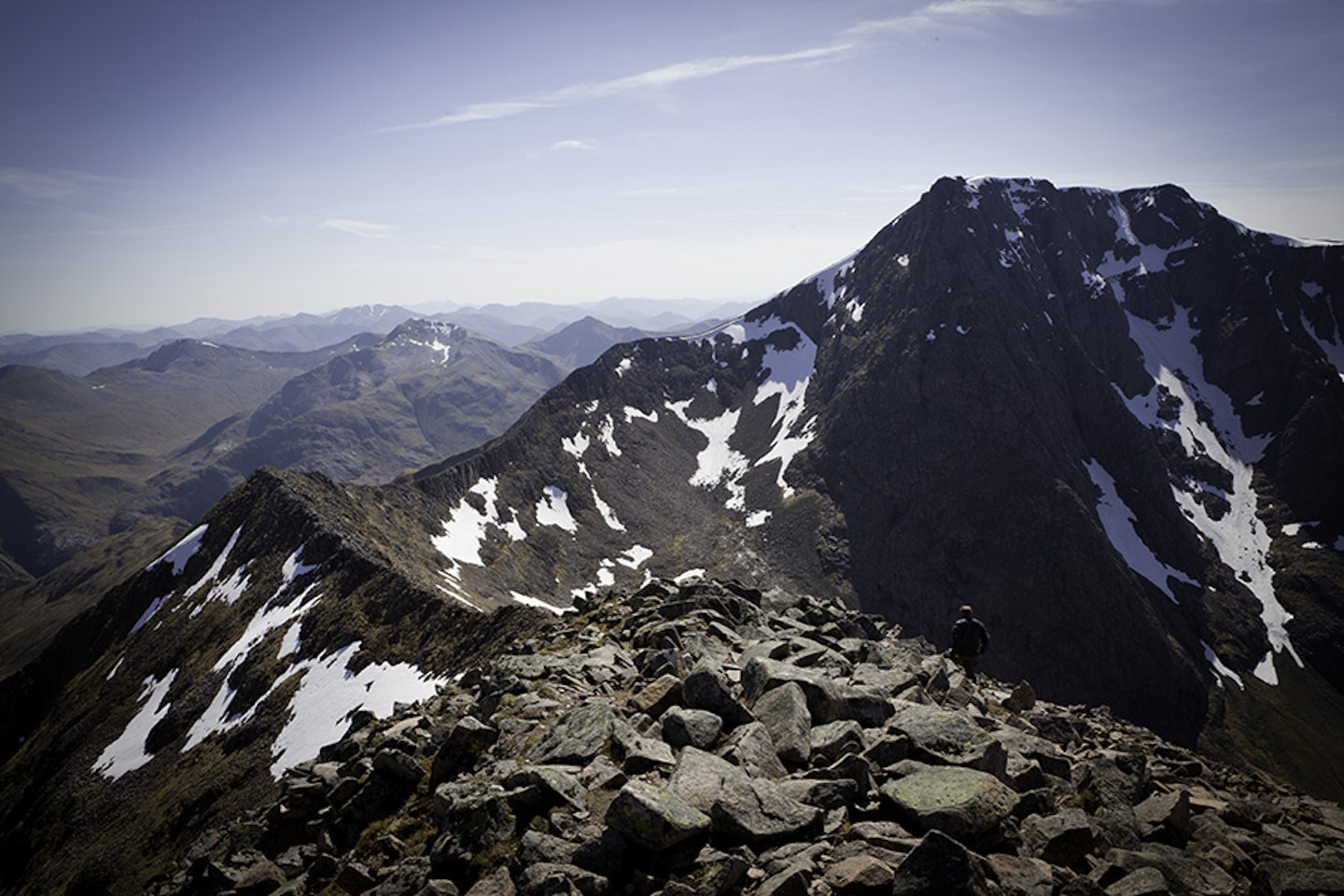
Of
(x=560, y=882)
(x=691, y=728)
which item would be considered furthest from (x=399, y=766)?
(x=691, y=728)

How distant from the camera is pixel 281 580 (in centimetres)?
5997

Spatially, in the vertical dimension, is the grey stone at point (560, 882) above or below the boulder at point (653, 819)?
below

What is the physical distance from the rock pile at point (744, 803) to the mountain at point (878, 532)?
5.72 metres

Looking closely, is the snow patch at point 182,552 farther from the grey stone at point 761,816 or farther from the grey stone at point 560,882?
the grey stone at point 761,816

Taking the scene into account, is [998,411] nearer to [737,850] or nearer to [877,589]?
[877,589]

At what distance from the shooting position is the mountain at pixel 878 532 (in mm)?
47406

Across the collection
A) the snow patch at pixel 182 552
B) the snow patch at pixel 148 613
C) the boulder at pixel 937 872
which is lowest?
the snow patch at pixel 148 613

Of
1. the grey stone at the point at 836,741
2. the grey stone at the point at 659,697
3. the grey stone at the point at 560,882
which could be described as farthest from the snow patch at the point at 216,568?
the grey stone at the point at 836,741

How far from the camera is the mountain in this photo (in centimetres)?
4741

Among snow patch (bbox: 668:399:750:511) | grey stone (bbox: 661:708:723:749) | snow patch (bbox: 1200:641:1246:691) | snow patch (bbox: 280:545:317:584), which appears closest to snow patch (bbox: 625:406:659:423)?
snow patch (bbox: 668:399:750:511)

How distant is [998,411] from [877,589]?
5304 centimetres

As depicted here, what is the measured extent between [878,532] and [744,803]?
448ft

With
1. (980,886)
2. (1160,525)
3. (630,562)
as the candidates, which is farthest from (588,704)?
(1160,525)

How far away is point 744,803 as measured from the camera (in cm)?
1080
